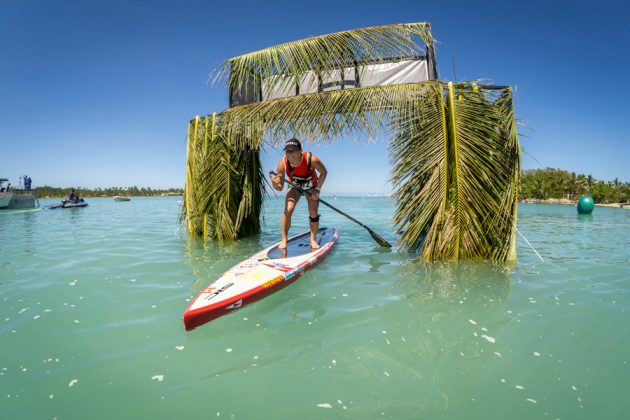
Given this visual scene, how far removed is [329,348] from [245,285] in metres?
1.52

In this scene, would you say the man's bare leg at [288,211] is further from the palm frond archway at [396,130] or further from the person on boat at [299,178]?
the palm frond archway at [396,130]

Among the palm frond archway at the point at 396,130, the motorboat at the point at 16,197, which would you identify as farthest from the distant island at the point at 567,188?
the motorboat at the point at 16,197

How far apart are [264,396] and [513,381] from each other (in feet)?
6.50

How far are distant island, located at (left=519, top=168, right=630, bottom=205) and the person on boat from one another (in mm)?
69192

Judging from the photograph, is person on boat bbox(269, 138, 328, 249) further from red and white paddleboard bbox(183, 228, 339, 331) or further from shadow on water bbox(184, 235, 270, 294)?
shadow on water bbox(184, 235, 270, 294)

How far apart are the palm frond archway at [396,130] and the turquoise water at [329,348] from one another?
136cm

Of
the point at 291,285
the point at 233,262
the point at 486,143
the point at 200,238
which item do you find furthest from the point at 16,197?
the point at 486,143

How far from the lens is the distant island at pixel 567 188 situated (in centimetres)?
6225

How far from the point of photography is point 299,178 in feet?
23.1

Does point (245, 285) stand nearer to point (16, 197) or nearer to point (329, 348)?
point (329, 348)

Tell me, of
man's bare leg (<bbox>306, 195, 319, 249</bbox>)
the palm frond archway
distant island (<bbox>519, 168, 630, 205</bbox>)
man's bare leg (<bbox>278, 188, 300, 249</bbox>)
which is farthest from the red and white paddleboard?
distant island (<bbox>519, 168, 630, 205</bbox>)

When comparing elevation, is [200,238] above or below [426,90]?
below

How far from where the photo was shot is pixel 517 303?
426 cm

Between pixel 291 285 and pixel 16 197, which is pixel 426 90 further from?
pixel 16 197
